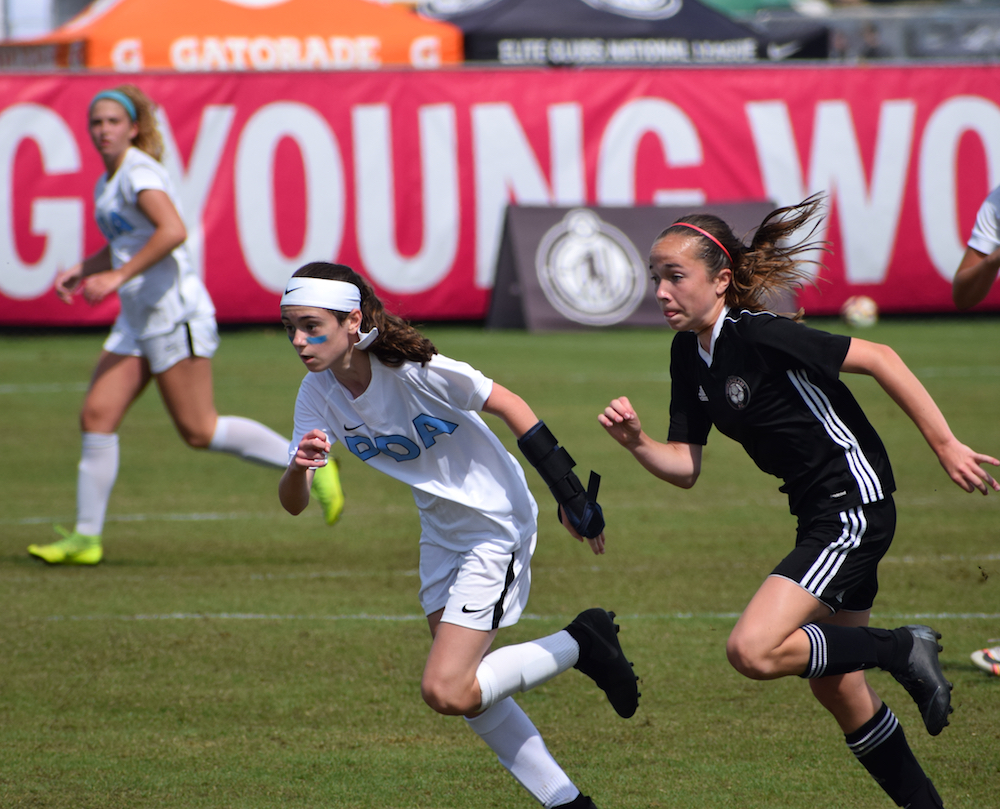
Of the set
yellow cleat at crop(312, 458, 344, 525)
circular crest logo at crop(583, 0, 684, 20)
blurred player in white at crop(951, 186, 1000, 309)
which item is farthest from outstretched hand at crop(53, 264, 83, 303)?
circular crest logo at crop(583, 0, 684, 20)

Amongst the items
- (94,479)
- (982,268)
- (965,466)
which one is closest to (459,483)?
(965,466)

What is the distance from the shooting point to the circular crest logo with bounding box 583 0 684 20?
20.7m

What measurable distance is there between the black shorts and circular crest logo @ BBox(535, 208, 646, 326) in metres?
12.5

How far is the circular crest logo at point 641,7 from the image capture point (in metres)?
20.7

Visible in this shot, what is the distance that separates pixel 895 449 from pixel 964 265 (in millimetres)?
4609

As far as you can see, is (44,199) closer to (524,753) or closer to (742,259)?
(742,259)

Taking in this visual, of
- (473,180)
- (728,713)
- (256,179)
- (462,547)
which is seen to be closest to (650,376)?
(473,180)

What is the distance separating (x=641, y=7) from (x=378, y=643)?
17.4 m

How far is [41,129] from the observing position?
15070mm

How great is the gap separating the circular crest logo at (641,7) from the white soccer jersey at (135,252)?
15.0m

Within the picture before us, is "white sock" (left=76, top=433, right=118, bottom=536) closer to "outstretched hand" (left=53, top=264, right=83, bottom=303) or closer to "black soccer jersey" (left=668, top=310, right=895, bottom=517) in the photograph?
"outstretched hand" (left=53, top=264, right=83, bottom=303)

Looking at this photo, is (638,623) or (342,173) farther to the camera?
(342,173)

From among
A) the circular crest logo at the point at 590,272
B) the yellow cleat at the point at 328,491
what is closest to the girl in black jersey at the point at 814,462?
the yellow cleat at the point at 328,491

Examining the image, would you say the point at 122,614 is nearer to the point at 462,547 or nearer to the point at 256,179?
the point at 462,547
